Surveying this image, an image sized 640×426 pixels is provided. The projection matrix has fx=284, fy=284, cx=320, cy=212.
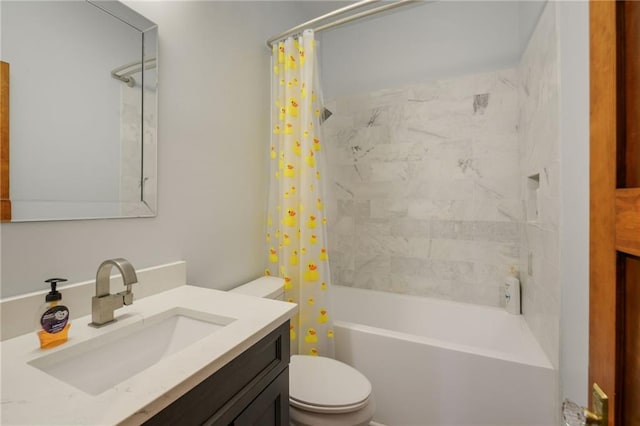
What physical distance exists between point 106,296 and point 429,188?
6.75ft

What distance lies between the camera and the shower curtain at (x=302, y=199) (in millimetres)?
1613

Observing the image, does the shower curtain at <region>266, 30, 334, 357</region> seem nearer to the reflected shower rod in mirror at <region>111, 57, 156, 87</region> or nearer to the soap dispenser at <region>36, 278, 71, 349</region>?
the reflected shower rod in mirror at <region>111, 57, 156, 87</region>

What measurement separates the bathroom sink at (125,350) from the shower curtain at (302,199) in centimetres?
73

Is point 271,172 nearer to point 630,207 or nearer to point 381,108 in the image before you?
point 381,108

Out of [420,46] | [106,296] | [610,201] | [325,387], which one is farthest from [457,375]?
[420,46]

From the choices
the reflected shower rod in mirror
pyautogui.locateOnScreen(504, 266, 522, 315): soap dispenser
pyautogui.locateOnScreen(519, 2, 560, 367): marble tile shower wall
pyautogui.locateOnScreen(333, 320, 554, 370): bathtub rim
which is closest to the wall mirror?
the reflected shower rod in mirror

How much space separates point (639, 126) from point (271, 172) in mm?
1541

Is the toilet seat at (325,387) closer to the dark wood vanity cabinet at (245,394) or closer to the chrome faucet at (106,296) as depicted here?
the dark wood vanity cabinet at (245,394)

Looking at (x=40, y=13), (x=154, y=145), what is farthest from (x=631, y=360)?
(x=40, y=13)

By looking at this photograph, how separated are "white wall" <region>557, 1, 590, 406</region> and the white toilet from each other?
2.36ft

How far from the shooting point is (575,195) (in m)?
0.93

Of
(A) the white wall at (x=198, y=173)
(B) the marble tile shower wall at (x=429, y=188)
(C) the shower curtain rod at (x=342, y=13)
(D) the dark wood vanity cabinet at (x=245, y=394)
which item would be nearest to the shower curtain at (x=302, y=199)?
(C) the shower curtain rod at (x=342, y=13)

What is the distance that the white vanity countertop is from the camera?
477 mm

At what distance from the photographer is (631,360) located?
1.41 feet
